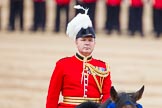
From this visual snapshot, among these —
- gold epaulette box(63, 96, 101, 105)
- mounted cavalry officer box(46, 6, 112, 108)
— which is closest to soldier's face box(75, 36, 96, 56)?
mounted cavalry officer box(46, 6, 112, 108)

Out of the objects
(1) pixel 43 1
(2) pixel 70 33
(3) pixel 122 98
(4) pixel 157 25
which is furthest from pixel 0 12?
(3) pixel 122 98

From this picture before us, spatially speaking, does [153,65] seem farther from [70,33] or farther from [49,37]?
[70,33]

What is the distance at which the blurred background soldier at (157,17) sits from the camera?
16.7 m

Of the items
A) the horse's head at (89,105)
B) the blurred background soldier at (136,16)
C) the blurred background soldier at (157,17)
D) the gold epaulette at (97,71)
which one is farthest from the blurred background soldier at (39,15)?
the horse's head at (89,105)

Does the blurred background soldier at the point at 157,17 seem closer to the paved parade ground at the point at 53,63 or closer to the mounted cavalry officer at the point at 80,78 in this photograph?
the paved parade ground at the point at 53,63

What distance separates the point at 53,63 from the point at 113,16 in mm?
2368

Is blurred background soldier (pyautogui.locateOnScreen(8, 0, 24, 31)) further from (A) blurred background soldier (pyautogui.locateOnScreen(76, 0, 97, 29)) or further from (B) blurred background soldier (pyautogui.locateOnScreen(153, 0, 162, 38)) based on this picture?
(B) blurred background soldier (pyautogui.locateOnScreen(153, 0, 162, 38))

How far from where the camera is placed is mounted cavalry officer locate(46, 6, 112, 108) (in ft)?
22.7

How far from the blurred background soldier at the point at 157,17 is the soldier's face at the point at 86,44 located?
9.71m

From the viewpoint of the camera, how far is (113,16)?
16875 mm

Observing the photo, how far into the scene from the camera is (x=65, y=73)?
6988mm

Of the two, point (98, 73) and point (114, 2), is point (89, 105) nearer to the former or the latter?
point (98, 73)

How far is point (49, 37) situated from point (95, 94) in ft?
31.8

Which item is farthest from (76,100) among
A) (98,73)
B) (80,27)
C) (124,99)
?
(124,99)
